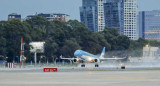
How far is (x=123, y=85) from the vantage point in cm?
5634

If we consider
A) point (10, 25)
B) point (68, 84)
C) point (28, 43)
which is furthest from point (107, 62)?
point (68, 84)

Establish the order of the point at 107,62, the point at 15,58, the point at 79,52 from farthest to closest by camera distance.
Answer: the point at 15,58, the point at 107,62, the point at 79,52

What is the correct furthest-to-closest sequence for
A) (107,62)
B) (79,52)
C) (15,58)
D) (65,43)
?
(65,43) < (15,58) < (107,62) < (79,52)

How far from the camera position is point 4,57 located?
17925 cm

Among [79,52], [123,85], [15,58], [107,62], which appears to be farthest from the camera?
[15,58]

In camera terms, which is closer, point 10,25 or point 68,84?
point 68,84

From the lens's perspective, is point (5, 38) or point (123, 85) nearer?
point (123, 85)

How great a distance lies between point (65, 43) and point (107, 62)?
97.3 ft

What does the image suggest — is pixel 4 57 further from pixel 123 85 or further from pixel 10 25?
pixel 123 85

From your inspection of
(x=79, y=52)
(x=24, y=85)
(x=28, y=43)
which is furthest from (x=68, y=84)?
(x=28, y=43)

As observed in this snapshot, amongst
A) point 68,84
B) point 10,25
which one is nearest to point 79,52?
point 10,25

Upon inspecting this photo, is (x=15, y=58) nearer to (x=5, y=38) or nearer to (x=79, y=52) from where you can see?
(x=5, y=38)

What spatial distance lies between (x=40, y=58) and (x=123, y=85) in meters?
136

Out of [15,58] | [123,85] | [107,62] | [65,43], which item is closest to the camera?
[123,85]
